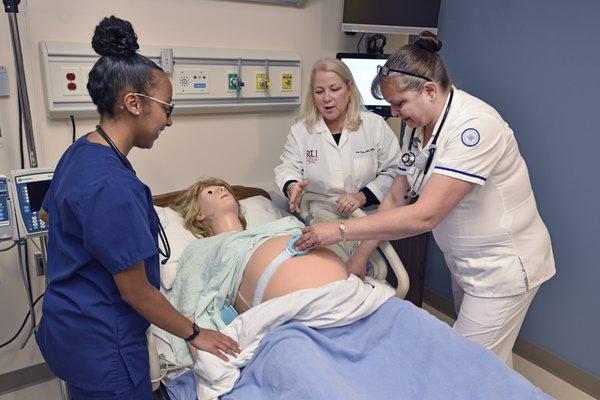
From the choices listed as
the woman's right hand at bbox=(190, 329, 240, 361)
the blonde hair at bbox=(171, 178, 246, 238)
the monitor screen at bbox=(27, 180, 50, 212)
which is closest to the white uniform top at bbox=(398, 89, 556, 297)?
the woman's right hand at bbox=(190, 329, 240, 361)

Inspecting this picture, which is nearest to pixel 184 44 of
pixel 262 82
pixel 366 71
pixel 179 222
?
pixel 262 82

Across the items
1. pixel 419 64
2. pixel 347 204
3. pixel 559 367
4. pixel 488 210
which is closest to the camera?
pixel 419 64

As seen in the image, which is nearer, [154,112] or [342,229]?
[154,112]

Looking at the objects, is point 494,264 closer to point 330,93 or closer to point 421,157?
point 421,157

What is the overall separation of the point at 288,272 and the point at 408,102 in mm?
693

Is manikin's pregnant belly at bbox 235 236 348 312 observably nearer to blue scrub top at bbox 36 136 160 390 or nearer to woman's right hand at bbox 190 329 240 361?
woman's right hand at bbox 190 329 240 361

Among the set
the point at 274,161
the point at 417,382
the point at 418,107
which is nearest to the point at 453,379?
the point at 417,382

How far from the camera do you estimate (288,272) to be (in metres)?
1.64

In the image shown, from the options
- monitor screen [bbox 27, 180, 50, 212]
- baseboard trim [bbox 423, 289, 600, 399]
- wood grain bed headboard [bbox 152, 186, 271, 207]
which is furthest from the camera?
wood grain bed headboard [bbox 152, 186, 271, 207]

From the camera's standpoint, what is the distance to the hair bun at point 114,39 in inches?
45.1

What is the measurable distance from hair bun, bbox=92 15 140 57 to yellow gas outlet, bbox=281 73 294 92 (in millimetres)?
1387

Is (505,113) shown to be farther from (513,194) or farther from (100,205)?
(100,205)

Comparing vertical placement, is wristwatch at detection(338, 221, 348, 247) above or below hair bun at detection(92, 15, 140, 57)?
below

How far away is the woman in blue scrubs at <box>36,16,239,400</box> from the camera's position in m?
1.09
